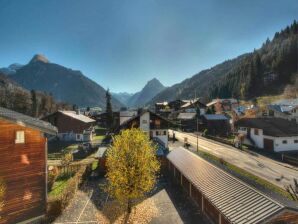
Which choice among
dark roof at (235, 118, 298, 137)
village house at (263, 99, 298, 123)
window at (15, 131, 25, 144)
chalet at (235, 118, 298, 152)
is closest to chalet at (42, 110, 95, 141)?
Answer: chalet at (235, 118, 298, 152)

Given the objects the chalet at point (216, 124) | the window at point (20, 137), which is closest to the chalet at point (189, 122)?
the chalet at point (216, 124)

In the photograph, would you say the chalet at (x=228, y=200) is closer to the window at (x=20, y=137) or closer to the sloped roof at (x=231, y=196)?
the sloped roof at (x=231, y=196)

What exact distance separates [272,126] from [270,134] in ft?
14.5

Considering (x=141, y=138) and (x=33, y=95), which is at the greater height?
(x=33, y=95)

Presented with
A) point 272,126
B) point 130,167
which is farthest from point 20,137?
point 272,126

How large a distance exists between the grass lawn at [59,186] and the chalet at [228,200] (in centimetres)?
1497

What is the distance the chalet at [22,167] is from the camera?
49.5 ft

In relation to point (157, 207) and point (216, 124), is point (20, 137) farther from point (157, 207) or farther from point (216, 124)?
point (216, 124)

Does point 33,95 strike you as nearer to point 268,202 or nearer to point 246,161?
point 246,161

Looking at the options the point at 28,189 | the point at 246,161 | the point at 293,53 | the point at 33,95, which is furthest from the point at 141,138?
the point at 293,53

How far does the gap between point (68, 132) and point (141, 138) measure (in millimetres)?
49390

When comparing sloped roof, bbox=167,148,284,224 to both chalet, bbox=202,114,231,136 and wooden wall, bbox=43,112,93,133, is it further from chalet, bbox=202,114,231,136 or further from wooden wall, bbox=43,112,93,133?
chalet, bbox=202,114,231,136

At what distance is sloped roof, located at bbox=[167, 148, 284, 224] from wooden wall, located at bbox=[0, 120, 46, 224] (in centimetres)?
1312

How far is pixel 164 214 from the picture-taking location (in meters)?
20.6
